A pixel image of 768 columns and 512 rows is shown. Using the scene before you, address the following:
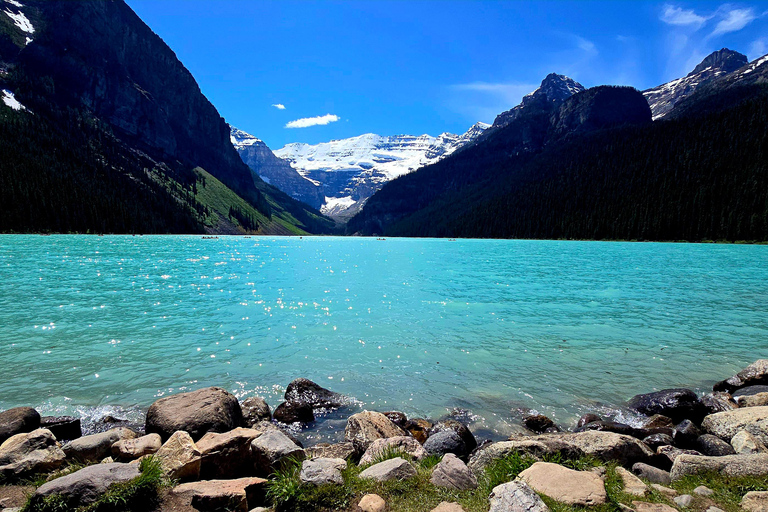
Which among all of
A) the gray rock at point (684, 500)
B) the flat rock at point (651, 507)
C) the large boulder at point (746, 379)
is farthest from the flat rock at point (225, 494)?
the large boulder at point (746, 379)

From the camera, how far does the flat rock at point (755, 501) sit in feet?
18.9

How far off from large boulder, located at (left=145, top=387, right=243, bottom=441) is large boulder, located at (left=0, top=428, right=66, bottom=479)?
222 centimetres

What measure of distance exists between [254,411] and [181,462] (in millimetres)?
4922

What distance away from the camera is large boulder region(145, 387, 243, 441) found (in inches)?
395

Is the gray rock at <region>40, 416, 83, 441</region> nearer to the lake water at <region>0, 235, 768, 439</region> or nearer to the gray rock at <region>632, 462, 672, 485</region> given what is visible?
the lake water at <region>0, 235, 768, 439</region>

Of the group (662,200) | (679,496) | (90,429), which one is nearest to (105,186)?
(90,429)

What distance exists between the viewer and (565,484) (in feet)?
19.7

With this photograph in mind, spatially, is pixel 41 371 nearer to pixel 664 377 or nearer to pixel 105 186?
pixel 664 377

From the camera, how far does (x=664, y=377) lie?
16.0 meters

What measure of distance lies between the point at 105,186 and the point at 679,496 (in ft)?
810

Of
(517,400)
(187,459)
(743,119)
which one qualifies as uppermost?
(743,119)

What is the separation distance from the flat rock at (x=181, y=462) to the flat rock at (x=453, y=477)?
4749mm

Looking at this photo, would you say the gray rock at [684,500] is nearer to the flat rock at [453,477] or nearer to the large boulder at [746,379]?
the flat rock at [453,477]

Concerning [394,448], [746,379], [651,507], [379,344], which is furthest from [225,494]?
[746,379]
